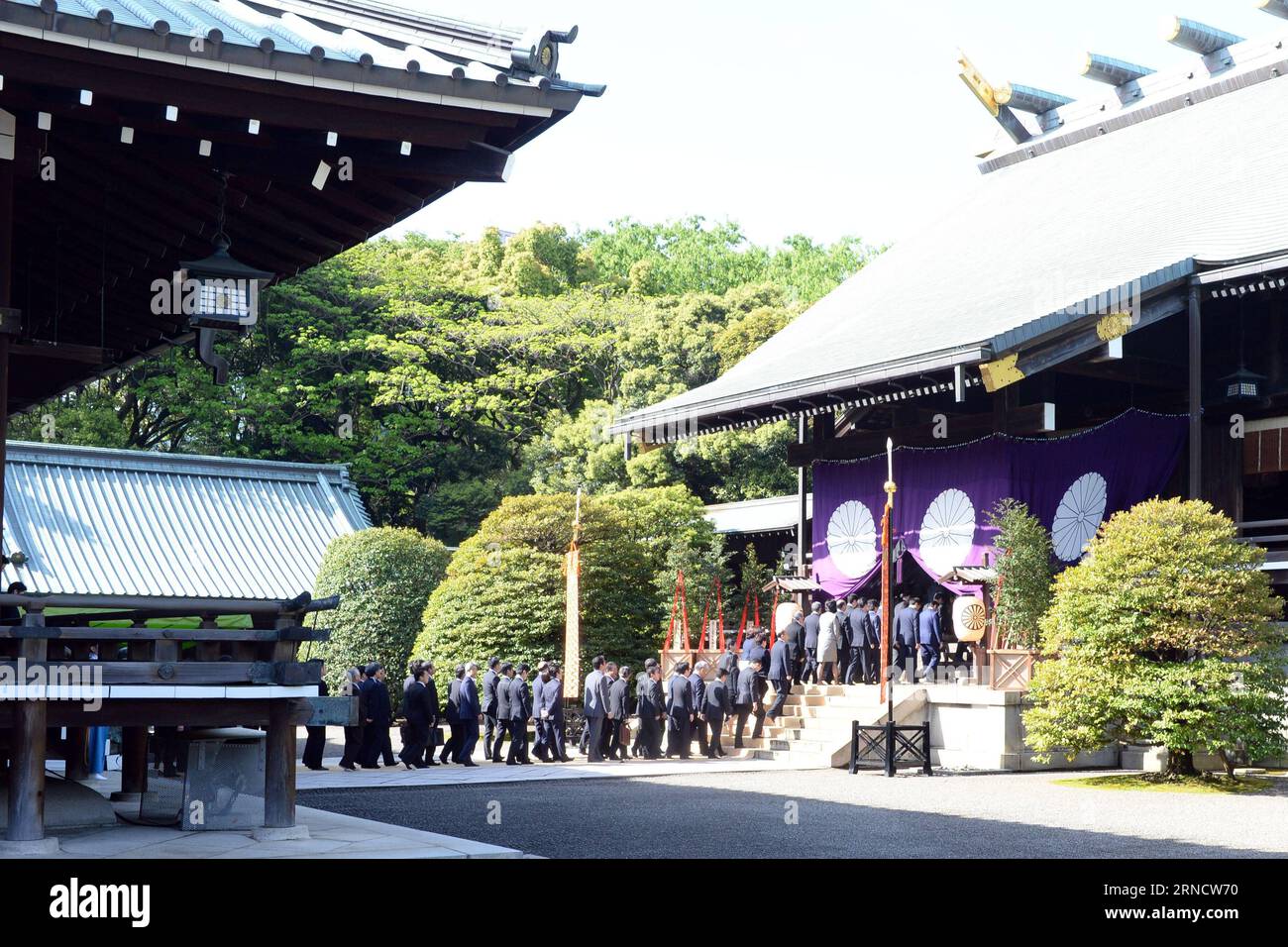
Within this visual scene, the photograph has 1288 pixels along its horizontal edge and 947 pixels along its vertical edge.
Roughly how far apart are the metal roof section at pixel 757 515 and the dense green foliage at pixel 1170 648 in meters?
14.4

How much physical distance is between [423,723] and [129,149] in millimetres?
12165

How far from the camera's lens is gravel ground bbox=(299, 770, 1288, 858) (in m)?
11.6

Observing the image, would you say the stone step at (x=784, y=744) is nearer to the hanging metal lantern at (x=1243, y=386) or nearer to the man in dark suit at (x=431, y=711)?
the man in dark suit at (x=431, y=711)

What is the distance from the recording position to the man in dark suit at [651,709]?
70.2 ft

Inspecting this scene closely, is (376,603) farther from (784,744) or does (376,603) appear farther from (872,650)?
(872,650)

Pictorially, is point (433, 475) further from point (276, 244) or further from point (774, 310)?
point (276, 244)

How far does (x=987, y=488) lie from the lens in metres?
23.4

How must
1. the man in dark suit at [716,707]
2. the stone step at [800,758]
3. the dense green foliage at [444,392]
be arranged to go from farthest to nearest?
the dense green foliage at [444,392]
the man in dark suit at [716,707]
the stone step at [800,758]

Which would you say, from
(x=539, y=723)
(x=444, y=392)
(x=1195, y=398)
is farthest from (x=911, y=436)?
(x=444, y=392)

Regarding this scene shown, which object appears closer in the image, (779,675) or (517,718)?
(517,718)

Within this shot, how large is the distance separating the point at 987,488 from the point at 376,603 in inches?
435

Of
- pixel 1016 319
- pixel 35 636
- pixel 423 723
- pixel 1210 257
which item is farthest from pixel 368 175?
pixel 1210 257

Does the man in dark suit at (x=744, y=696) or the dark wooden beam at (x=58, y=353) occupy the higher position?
the dark wooden beam at (x=58, y=353)

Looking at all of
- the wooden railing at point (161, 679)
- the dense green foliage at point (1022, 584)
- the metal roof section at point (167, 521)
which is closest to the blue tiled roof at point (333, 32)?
the wooden railing at point (161, 679)
